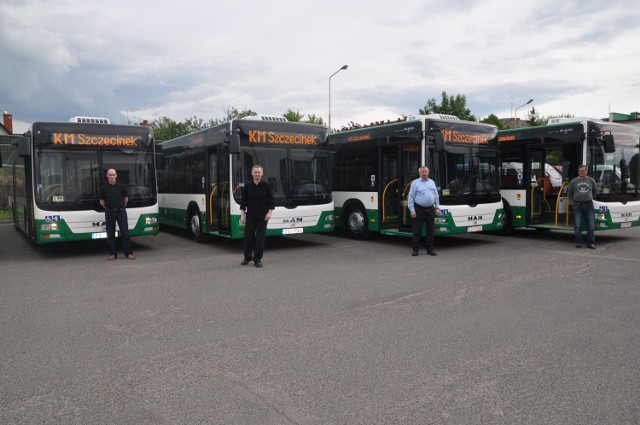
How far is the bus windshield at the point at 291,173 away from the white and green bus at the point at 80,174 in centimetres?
222

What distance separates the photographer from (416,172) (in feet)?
39.6

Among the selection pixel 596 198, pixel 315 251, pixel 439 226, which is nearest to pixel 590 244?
pixel 596 198

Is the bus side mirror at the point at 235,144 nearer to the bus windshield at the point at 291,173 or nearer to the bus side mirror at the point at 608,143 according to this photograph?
the bus windshield at the point at 291,173

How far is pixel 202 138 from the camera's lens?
13.2 m

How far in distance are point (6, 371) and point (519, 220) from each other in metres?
12.2

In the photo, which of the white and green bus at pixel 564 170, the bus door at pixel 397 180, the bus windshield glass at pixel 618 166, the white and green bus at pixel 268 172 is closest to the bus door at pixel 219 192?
the white and green bus at pixel 268 172

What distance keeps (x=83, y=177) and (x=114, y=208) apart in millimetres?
1098

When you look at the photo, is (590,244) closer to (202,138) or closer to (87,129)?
(202,138)

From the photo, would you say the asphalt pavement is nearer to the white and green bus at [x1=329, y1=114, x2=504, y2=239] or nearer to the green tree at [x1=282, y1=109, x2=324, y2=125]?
the white and green bus at [x1=329, y1=114, x2=504, y2=239]

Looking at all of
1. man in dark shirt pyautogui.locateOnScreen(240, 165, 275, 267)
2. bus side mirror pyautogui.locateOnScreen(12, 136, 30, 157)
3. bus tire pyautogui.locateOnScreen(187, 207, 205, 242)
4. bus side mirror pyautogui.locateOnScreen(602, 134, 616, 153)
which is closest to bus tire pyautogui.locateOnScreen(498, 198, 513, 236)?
bus side mirror pyautogui.locateOnScreen(602, 134, 616, 153)

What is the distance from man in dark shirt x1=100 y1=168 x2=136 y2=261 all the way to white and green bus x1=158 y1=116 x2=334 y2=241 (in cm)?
210

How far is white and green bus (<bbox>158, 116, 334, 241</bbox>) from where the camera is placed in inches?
450


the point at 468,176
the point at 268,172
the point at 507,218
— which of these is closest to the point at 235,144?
the point at 268,172

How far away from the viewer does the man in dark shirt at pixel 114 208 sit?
10703 mm
